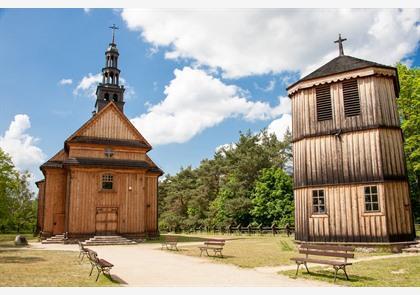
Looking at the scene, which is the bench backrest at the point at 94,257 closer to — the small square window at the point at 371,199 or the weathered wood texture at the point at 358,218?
the weathered wood texture at the point at 358,218

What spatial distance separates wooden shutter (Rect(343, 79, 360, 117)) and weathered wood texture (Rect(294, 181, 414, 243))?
13.4 feet

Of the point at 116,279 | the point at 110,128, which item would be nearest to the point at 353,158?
the point at 116,279

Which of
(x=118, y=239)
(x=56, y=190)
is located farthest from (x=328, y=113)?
(x=56, y=190)

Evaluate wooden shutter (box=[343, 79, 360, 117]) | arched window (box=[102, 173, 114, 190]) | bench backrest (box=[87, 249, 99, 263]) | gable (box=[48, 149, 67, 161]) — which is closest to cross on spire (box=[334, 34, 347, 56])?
wooden shutter (box=[343, 79, 360, 117])

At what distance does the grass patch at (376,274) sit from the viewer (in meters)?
10.1

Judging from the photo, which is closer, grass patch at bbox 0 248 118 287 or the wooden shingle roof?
grass patch at bbox 0 248 118 287

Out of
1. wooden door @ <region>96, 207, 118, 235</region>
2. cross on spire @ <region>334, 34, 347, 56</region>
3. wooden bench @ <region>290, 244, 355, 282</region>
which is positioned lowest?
wooden bench @ <region>290, 244, 355, 282</region>

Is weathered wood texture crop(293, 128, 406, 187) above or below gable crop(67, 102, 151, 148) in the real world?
below

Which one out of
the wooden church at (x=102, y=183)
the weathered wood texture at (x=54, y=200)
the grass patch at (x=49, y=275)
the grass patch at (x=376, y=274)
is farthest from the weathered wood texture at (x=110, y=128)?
the grass patch at (x=376, y=274)

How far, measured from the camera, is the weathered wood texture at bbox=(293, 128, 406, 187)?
1933 cm

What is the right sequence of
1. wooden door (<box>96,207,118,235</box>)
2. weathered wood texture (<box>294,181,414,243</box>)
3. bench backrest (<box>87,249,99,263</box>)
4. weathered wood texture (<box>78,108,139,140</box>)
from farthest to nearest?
weathered wood texture (<box>78,108,139,140</box>) → wooden door (<box>96,207,118,235</box>) → weathered wood texture (<box>294,181,414,243</box>) → bench backrest (<box>87,249,99,263</box>)

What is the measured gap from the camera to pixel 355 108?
20344 millimetres

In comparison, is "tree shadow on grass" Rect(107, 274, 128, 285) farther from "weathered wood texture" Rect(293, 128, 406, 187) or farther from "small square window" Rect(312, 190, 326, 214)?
"weathered wood texture" Rect(293, 128, 406, 187)

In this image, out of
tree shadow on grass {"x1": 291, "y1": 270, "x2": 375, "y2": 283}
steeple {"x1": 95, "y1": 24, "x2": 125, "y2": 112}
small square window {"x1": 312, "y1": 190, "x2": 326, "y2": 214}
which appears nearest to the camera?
tree shadow on grass {"x1": 291, "y1": 270, "x2": 375, "y2": 283}
